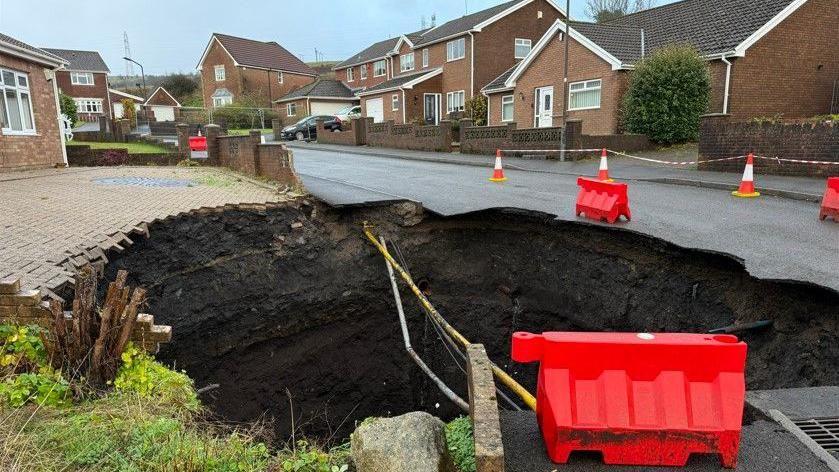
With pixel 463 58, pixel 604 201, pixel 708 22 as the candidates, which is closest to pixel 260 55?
pixel 463 58

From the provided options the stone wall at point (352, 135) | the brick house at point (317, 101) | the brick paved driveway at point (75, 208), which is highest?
the brick house at point (317, 101)

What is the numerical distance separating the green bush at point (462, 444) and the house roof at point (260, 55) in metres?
54.0

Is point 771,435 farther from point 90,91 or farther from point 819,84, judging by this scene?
point 90,91

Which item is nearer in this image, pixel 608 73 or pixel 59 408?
pixel 59 408

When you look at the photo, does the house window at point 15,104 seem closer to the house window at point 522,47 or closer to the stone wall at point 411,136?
the stone wall at point 411,136

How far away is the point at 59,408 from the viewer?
3.54m

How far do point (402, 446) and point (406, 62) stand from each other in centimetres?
4192

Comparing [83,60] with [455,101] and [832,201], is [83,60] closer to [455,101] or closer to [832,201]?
[455,101]

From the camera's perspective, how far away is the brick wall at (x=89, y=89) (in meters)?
53.6

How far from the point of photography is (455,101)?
34.5 m

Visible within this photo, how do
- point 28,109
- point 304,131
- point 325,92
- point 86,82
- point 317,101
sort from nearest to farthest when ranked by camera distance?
point 28,109 → point 304,131 → point 317,101 → point 325,92 → point 86,82

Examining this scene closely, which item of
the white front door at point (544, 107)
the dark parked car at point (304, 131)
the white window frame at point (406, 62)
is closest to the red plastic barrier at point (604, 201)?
the white front door at point (544, 107)

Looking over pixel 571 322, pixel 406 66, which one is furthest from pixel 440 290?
pixel 406 66

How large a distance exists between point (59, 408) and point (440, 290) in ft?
19.4
